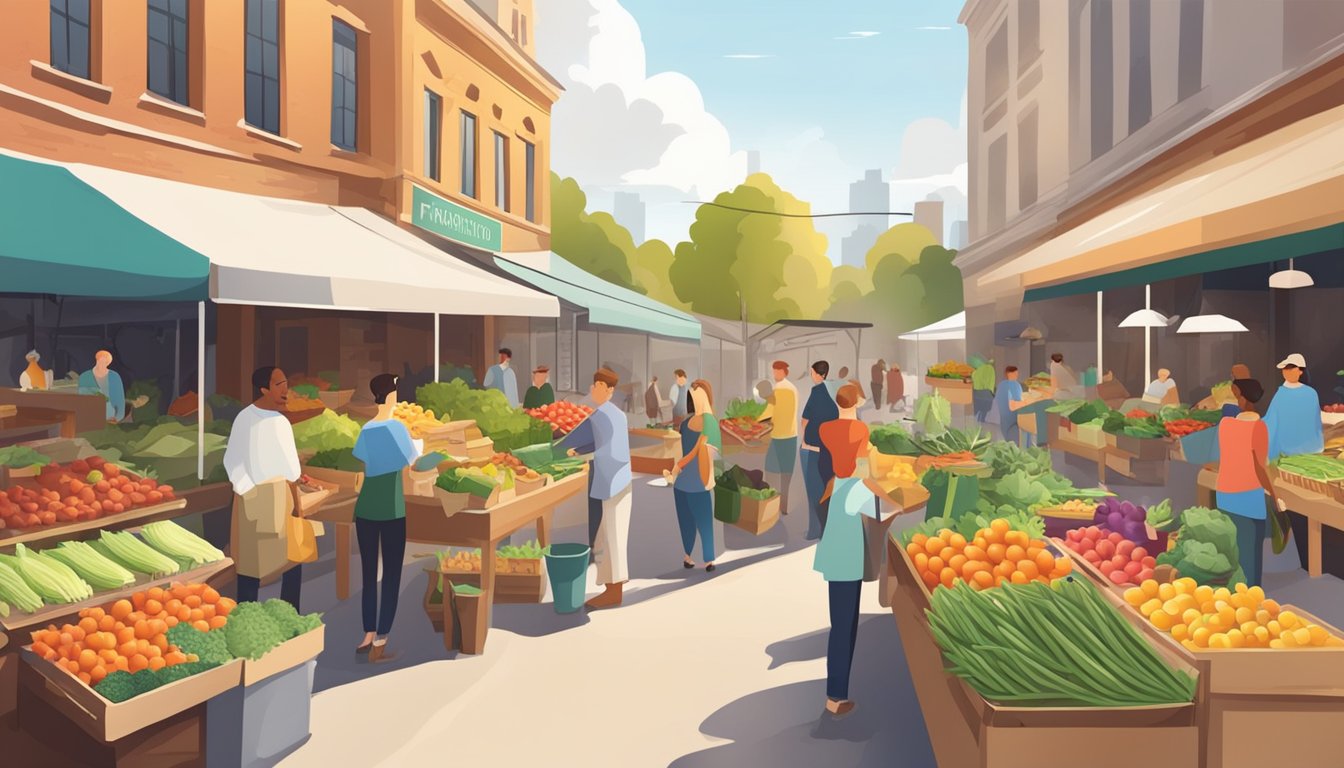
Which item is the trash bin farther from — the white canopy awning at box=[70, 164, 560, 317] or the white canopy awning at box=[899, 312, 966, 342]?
the white canopy awning at box=[899, 312, 966, 342]

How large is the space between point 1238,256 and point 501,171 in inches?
656

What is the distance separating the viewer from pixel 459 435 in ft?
35.7

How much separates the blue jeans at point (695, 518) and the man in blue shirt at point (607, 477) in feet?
4.24

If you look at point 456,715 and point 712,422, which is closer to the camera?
point 456,715

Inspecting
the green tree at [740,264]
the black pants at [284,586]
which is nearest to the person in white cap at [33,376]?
the black pants at [284,586]

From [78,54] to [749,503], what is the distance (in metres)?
9.64

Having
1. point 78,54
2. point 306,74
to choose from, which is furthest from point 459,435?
point 306,74

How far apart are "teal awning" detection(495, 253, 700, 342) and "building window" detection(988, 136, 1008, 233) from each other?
44.5 ft

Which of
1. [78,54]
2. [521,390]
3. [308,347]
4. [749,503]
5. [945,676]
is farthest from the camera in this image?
[521,390]

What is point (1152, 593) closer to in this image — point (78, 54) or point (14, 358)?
point (78, 54)

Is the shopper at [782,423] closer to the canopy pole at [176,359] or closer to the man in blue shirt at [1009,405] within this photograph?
the man in blue shirt at [1009,405]

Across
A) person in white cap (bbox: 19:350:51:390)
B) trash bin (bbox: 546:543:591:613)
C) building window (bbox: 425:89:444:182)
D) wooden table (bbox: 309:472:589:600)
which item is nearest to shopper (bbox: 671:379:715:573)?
wooden table (bbox: 309:472:589:600)

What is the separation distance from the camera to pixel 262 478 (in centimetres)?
612

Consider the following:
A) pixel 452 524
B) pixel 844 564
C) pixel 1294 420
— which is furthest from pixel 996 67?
pixel 844 564
